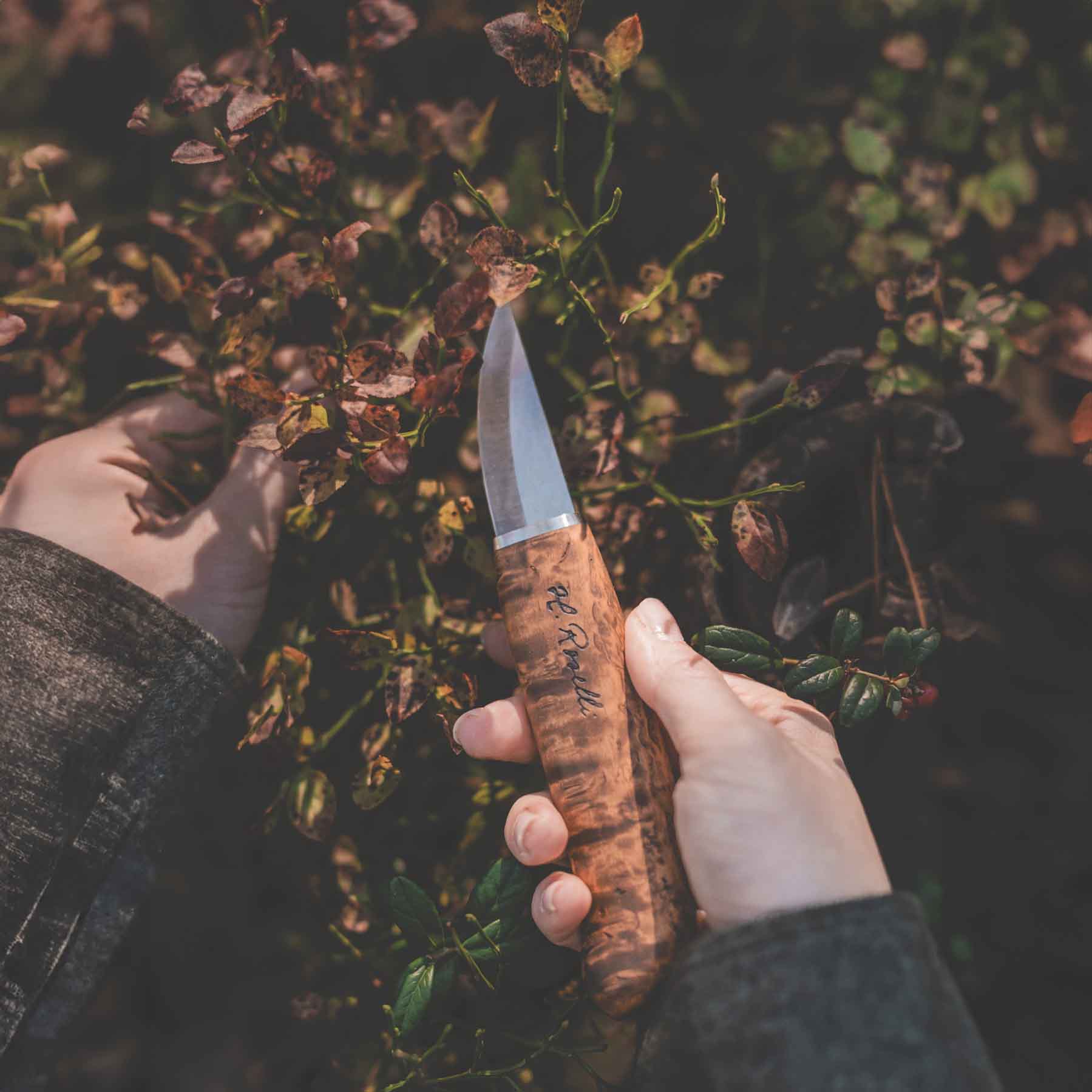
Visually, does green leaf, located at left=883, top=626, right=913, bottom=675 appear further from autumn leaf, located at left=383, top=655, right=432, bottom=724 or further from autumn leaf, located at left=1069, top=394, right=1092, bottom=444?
autumn leaf, located at left=383, top=655, right=432, bottom=724

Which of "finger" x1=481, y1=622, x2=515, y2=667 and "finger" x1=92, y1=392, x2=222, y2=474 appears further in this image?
"finger" x1=92, y1=392, x2=222, y2=474

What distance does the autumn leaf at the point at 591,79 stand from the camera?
85 cm

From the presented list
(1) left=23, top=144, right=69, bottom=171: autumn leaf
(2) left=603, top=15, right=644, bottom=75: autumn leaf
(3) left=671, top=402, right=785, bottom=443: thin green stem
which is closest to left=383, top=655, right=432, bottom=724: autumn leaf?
(3) left=671, top=402, right=785, bottom=443: thin green stem

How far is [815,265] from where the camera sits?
1.17 m

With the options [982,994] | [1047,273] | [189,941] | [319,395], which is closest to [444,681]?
[319,395]

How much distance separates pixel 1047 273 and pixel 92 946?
1.54 metres

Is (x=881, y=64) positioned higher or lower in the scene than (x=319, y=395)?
higher

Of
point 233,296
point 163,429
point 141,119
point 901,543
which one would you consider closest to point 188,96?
point 141,119

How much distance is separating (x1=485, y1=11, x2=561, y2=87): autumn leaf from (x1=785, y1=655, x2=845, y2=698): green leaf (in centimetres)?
60

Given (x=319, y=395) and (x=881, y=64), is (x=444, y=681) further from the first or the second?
(x=881, y=64)

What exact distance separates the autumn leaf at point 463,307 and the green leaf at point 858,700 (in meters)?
0.52

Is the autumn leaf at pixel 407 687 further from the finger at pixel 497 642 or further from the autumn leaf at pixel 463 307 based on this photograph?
the autumn leaf at pixel 463 307

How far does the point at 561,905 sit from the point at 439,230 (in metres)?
0.72
